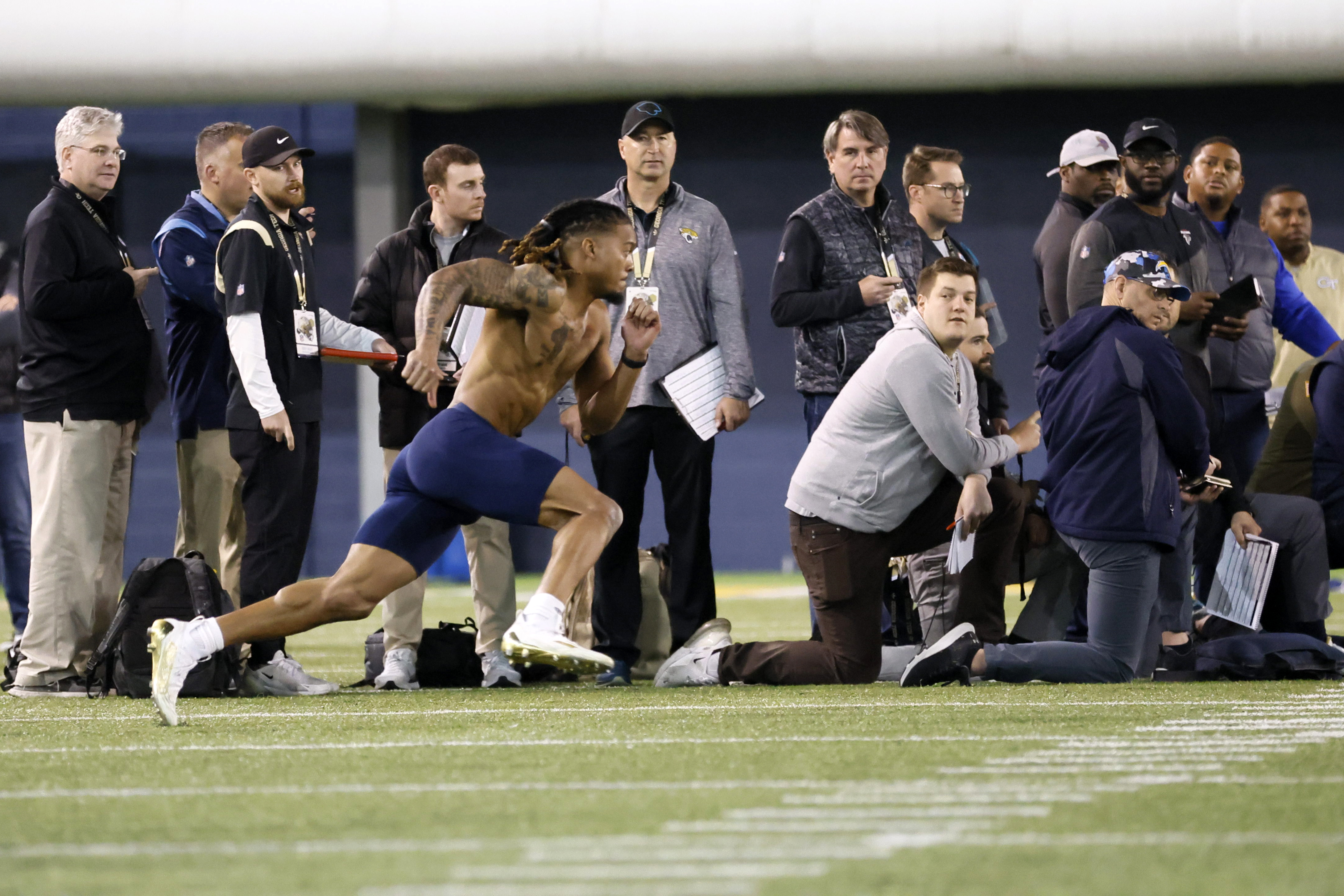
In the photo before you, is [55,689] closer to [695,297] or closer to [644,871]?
[695,297]

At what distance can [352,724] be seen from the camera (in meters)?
4.95

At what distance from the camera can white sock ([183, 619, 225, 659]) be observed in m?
5.06

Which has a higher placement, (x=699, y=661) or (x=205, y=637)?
(x=205, y=637)

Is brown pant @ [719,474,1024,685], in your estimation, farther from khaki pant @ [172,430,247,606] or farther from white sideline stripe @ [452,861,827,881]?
white sideline stripe @ [452,861,827,881]

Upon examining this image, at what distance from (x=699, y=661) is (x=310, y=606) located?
158 cm

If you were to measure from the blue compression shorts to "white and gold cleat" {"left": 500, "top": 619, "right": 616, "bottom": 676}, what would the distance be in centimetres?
45

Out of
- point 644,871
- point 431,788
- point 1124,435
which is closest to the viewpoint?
point 644,871

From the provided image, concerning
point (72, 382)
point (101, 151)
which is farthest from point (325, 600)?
point (101, 151)

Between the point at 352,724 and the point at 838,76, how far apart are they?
9947 millimetres

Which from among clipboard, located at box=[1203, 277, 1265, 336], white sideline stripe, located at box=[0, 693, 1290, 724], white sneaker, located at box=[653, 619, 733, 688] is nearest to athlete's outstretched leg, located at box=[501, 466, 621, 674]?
white sideline stripe, located at box=[0, 693, 1290, 724]

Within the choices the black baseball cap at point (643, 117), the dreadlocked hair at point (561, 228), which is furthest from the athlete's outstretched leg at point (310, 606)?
the black baseball cap at point (643, 117)

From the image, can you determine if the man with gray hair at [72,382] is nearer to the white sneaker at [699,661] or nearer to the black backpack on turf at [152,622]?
the black backpack on turf at [152,622]

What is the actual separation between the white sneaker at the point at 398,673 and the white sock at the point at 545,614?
169cm

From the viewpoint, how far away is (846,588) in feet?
19.5
